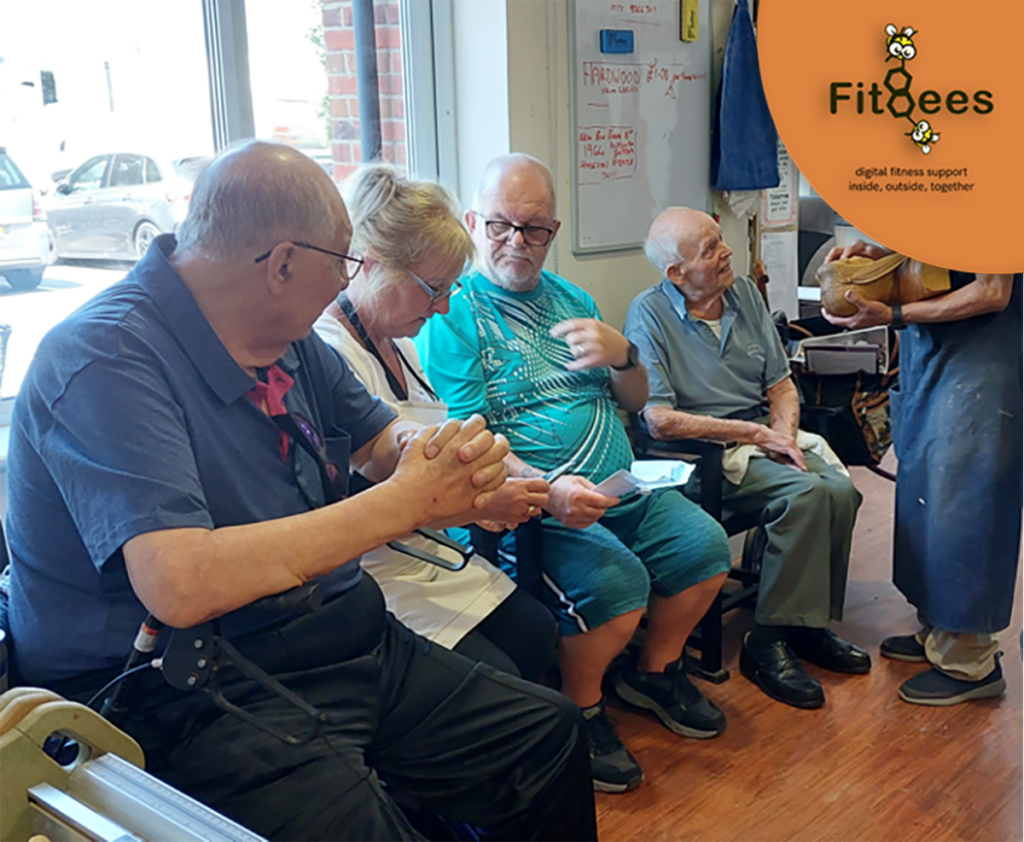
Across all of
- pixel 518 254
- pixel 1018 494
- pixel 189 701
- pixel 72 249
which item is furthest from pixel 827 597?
pixel 72 249

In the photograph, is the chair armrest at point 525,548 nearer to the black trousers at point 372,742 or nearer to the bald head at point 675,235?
the black trousers at point 372,742

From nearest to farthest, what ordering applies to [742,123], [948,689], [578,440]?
1. [578,440]
2. [948,689]
3. [742,123]

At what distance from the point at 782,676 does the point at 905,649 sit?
1.36 ft

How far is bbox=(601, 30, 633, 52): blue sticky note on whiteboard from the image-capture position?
2822 millimetres

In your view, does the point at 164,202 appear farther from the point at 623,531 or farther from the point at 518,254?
the point at 623,531

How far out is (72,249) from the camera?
2195mm

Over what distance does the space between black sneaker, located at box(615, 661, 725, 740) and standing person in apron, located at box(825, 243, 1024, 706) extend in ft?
1.73

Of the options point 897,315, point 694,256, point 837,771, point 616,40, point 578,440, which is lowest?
point 837,771

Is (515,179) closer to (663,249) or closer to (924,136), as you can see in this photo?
(663,249)

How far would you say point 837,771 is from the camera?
220 cm

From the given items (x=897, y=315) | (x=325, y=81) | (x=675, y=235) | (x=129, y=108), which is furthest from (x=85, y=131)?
(x=897, y=315)

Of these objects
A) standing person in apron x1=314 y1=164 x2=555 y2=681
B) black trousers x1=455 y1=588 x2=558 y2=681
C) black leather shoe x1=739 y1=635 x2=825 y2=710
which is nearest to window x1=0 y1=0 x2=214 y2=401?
standing person in apron x1=314 y1=164 x2=555 y2=681

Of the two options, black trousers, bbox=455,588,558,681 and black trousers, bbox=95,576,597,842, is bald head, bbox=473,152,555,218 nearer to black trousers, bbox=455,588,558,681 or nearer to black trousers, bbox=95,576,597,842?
black trousers, bbox=455,588,558,681

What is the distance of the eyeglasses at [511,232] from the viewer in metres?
2.36
